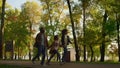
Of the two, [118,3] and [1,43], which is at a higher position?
[118,3]

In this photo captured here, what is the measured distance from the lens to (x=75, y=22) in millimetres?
61875

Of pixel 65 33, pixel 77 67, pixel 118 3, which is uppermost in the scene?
pixel 118 3

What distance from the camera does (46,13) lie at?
66.9m

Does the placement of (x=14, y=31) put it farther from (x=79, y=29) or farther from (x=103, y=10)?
(x=103, y=10)

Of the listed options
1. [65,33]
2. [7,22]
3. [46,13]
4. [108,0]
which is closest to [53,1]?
[46,13]

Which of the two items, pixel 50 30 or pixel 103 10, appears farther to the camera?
pixel 50 30

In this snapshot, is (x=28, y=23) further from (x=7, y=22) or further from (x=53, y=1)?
(x=53, y=1)

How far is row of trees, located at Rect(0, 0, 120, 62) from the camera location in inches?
1987

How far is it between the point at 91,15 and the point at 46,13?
12286 millimetres

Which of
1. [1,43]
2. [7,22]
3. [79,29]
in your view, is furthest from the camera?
[7,22]

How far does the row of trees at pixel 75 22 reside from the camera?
166 feet

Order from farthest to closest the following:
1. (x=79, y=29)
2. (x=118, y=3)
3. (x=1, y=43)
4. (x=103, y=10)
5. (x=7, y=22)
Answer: (x=7, y=22) → (x=79, y=29) → (x=103, y=10) → (x=118, y=3) → (x=1, y=43)

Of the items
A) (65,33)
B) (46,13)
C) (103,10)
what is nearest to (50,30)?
(46,13)

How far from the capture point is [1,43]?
3516 cm
